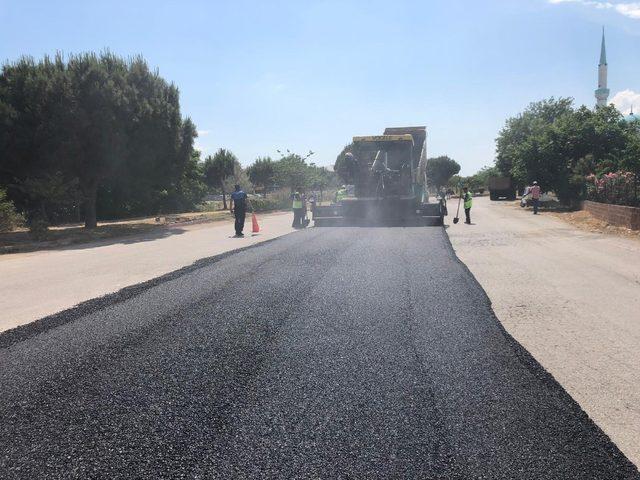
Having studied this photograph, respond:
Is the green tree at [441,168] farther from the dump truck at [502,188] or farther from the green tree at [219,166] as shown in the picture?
the dump truck at [502,188]

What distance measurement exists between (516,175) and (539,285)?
20779 mm

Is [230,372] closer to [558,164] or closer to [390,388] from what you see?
[390,388]

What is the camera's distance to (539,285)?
7789 mm

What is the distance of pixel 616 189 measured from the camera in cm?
1705

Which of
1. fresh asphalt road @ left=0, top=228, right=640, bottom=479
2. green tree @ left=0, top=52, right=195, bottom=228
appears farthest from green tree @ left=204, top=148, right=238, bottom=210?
fresh asphalt road @ left=0, top=228, right=640, bottom=479

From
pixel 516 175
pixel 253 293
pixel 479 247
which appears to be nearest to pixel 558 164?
pixel 516 175

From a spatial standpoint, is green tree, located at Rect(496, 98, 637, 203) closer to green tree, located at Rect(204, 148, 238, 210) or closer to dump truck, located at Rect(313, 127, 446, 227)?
dump truck, located at Rect(313, 127, 446, 227)

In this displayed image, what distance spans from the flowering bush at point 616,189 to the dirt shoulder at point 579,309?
2958 mm

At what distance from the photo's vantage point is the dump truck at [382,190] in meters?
18.2

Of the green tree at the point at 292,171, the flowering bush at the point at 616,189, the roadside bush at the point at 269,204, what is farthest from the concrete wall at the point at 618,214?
the green tree at the point at 292,171

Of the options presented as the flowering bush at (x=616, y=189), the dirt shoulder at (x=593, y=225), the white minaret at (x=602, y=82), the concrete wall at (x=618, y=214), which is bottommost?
the dirt shoulder at (x=593, y=225)

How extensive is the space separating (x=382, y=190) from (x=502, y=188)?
26062 millimetres

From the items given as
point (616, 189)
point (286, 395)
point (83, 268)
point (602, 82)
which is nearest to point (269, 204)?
point (616, 189)

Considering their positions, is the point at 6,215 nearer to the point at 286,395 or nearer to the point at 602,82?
the point at 286,395
